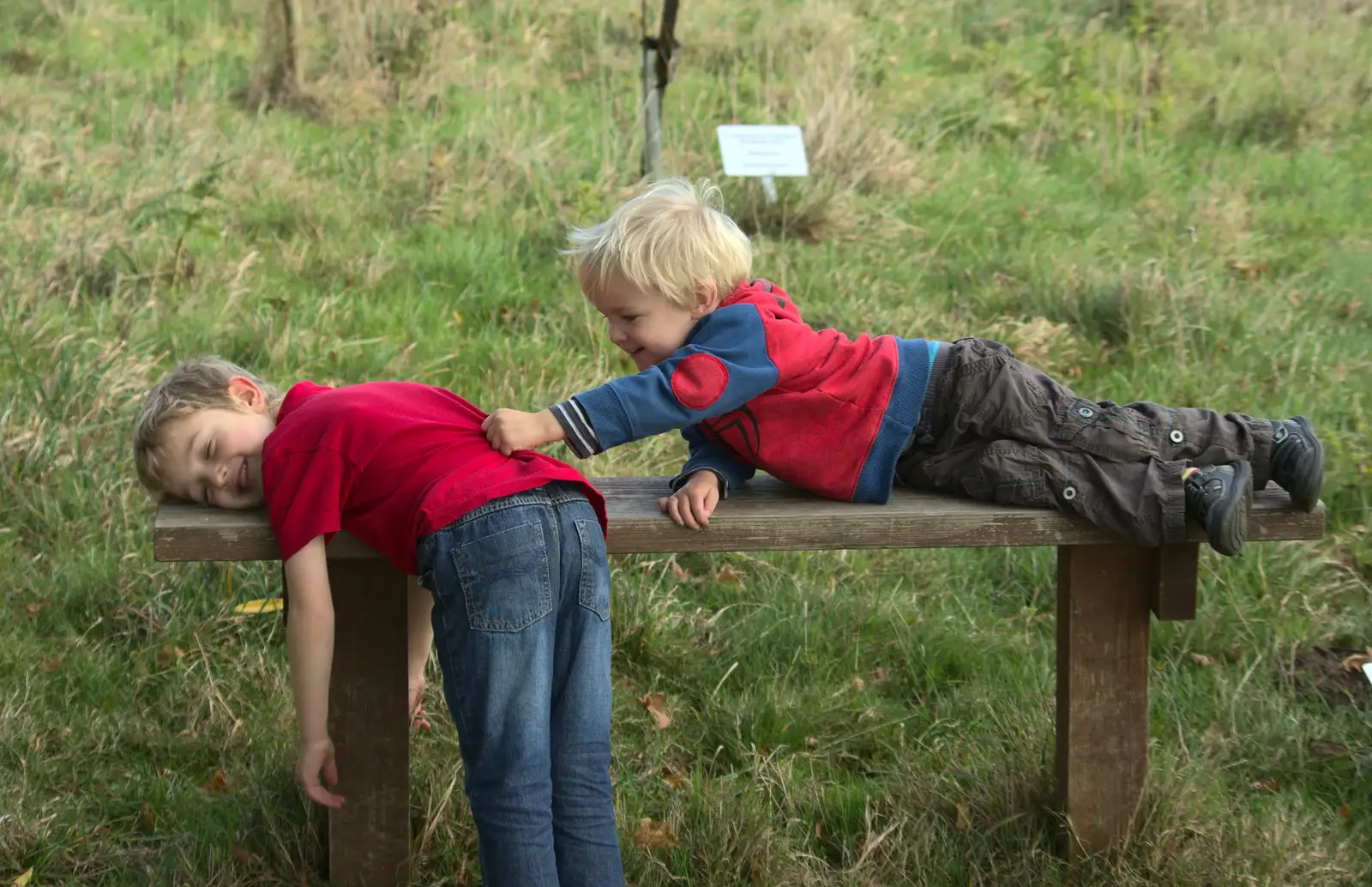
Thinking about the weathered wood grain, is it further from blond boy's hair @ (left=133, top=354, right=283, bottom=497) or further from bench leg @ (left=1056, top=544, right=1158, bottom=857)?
bench leg @ (left=1056, top=544, right=1158, bottom=857)

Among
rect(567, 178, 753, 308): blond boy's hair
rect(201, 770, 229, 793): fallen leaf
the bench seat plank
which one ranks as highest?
rect(567, 178, 753, 308): blond boy's hair

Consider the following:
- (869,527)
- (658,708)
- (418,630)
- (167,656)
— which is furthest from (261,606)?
(869,527)

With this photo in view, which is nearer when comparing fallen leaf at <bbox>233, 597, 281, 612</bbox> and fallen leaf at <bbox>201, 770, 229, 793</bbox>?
fallen leaf at <bbox>201, 770, 229, 793</bbox>

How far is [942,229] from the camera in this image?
6711 mm

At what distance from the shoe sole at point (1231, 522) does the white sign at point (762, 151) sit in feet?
12.6

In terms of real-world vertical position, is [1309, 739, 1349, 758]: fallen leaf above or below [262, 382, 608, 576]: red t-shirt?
below

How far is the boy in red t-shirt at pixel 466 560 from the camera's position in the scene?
2.32 metres

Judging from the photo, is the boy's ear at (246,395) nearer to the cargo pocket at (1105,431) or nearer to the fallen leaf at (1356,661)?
the cargo pocket at (1105,431)

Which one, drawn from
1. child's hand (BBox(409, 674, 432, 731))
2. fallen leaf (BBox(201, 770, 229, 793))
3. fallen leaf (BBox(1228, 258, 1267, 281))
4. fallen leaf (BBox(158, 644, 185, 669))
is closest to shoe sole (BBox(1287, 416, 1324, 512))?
child's hand (BBox(409, 674, 432, 731))

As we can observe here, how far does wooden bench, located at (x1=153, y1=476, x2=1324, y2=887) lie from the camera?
2.60 metres

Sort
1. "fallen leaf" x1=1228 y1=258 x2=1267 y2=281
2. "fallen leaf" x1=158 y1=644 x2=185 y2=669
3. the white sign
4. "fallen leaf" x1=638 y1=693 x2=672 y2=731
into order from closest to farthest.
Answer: "fallen leaf" x1=638 y1=693 x2=672 y2=731
"fallen leaf" x1=158 y1=644 x2=185 y2=669
the white sign
"fallen leaf" x1=1228 y1=258 x2=1267 y2=281

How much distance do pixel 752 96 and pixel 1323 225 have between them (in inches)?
121

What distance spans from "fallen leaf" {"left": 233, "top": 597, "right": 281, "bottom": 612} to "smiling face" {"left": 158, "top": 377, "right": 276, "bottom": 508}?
3.72 feet

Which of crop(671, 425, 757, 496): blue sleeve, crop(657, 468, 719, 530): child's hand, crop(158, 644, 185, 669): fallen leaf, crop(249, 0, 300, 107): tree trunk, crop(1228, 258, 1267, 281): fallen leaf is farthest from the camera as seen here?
crop(249, 0, 300, 107): tree trunk
